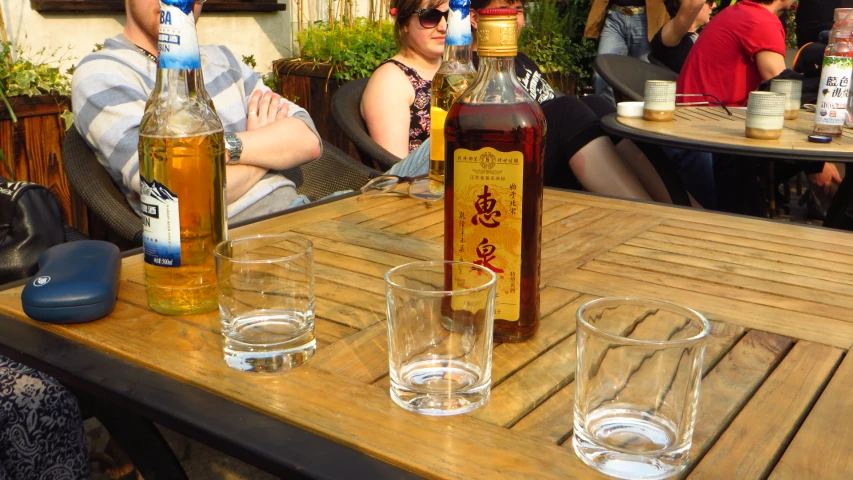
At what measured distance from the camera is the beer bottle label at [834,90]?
228 cm

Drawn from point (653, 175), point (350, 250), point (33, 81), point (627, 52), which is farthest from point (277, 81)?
point (350, 250)

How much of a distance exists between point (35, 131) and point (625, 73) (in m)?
2.88

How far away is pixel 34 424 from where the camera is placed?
1.06 m

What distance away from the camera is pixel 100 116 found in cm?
188

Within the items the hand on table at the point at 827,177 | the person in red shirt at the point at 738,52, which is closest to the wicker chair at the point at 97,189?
the person in red shirt at the point at 738,52

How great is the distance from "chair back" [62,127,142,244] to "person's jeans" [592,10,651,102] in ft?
14.8

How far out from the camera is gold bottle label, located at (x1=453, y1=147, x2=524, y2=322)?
0.83 metres

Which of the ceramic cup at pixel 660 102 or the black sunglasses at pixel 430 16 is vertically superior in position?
the black sunglasses at pixel 430 16

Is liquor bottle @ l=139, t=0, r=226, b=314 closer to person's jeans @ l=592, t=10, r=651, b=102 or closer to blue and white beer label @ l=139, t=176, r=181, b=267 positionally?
blue and white beer label @ l=139, t=176, r=181, b=267

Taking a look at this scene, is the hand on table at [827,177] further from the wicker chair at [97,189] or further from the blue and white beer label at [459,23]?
the wicker chair at [97,189]

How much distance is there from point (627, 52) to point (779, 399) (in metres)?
5.51

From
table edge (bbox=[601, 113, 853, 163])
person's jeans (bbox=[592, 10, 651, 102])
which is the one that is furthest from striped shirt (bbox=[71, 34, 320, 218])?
person's jeans (bbox=[592, 10, 651, 102])

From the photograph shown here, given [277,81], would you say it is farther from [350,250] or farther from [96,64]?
[350,250]

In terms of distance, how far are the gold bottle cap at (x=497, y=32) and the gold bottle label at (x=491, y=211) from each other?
10 centimetres
